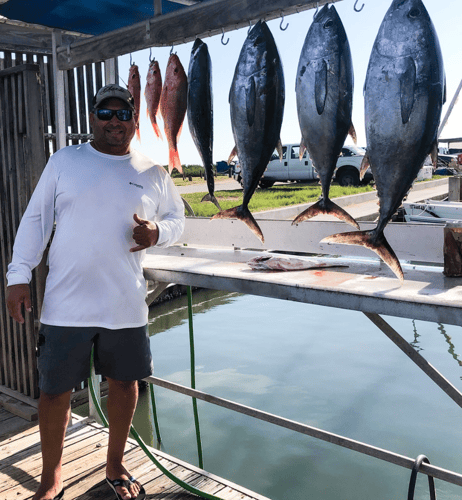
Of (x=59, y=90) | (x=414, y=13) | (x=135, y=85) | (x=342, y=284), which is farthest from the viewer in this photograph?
(x=59, y=90)

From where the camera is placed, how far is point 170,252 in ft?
12.2

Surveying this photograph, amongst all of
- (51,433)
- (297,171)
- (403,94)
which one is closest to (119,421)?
(51,433)

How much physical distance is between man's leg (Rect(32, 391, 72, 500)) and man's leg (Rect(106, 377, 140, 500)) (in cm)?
22

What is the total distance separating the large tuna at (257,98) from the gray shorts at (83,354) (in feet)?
3.22

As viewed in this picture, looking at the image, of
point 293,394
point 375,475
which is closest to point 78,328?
point 375,475

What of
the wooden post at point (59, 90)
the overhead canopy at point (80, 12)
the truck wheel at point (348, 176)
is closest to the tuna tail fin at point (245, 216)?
the overhead canopy at point (80, 12)

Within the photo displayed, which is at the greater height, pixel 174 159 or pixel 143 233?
pixel 174 159

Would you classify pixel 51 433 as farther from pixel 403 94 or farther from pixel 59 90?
pixel 59 90

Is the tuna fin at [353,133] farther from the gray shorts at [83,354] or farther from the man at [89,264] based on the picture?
the gray shorts at [83,354]

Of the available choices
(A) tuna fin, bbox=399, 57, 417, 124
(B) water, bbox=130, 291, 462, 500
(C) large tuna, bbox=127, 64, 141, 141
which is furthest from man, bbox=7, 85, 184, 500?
(B) water, bbox=130, 291, 462, 500

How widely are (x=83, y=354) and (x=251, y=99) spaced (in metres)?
1.34

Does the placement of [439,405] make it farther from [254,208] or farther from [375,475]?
[254,208]

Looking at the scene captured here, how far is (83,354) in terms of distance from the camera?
7.89ft

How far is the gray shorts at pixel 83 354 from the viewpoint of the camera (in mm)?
2361
